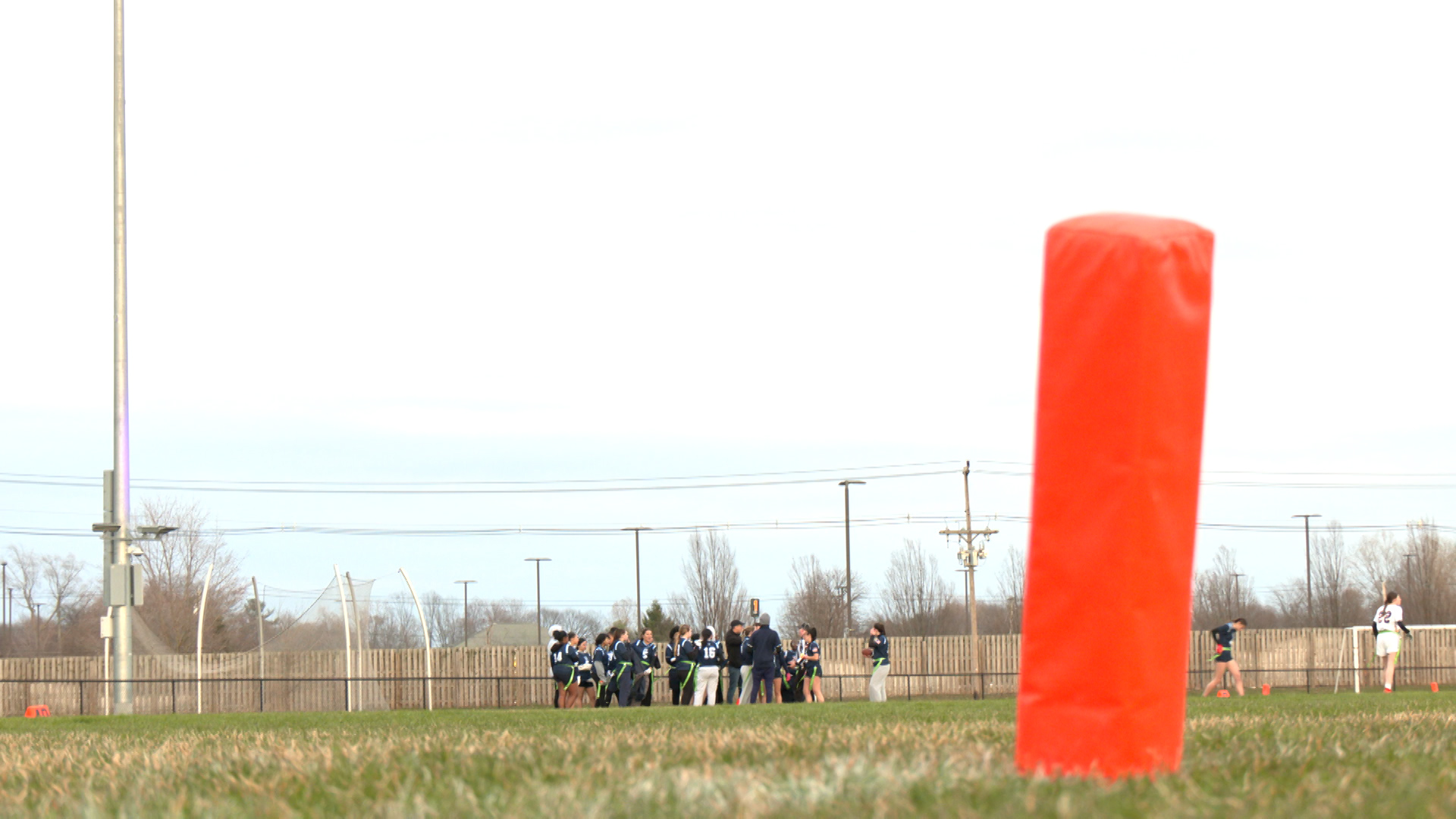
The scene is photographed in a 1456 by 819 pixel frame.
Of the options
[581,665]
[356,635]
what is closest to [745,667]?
[581,665]

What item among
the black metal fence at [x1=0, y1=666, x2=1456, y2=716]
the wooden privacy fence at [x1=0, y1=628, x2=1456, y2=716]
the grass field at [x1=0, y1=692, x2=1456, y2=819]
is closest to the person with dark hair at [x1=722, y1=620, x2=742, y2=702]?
the black metal fence at [x1=0, y1=666, x2=1456, y2=716]

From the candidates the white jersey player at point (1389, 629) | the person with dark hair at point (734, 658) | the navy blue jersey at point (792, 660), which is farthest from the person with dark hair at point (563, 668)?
the white jersey player at point (1389, 629)

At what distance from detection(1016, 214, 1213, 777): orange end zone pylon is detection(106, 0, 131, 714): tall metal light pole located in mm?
18983

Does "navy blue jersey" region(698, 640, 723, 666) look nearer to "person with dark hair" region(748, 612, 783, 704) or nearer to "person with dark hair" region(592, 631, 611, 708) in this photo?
"person with dark hair" region(748, 612, 783, 704)

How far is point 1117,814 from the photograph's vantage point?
2.96 metres

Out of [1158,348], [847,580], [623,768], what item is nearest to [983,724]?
[623,768]

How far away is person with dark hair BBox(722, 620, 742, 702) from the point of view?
1002 inches

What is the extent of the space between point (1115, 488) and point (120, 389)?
20509mm

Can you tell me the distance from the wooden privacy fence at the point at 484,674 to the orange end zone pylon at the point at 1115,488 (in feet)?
67.5

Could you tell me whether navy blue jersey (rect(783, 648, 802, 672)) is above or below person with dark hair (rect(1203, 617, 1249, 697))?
below

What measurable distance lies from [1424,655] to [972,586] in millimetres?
14624

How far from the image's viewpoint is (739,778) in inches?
152

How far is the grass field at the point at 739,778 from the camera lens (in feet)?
10.5

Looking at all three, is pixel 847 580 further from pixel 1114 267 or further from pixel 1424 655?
pixel 1114 267
